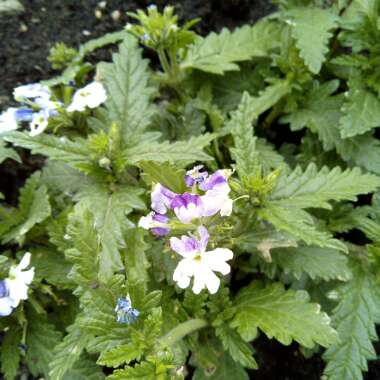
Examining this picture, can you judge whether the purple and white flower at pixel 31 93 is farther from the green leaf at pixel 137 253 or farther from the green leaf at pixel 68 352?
the green leaf at pixel 68 352

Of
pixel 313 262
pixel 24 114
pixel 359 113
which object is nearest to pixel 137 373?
pixel 313 262

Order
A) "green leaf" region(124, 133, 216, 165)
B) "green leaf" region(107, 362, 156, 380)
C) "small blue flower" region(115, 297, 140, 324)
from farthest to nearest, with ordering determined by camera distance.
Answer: "green leaf" region(124, 133, 216, 165), "small blue flower" region(115, 297, 140, 324), "green leaf" region(107, 362, 156, 380)

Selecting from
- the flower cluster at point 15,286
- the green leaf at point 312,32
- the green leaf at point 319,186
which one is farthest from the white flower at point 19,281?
the green leaf at point 312,32

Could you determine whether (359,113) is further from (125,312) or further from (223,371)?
(125,312)

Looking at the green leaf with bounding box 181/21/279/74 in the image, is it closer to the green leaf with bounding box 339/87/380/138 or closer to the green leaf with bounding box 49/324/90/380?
the green leaf with bounding box 339/87/380/138

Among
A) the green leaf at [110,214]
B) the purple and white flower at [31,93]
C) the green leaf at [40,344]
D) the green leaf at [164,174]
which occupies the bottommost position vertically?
the green leaf at [40,344]

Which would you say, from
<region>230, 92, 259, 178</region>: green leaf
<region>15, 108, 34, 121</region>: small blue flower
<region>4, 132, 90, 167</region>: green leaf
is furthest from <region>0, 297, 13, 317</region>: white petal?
<region>230, 92, 259, 178</region>: green leaf

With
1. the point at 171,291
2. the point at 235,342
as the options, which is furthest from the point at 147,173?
the point at 235,342
